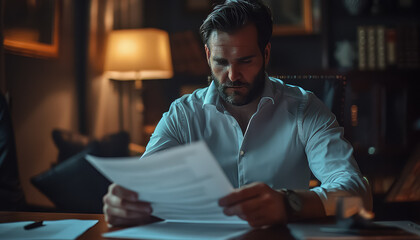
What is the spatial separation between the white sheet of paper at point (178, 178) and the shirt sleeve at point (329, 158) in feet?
0.91

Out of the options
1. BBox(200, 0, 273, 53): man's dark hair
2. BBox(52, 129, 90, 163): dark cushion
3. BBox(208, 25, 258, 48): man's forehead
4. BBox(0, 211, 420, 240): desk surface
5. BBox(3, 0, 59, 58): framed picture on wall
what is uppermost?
Answer: BBox(3, 0, 59, 58): framed picture on wall

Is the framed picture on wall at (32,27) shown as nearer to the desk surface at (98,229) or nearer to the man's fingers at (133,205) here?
the desk surface at (98,229)

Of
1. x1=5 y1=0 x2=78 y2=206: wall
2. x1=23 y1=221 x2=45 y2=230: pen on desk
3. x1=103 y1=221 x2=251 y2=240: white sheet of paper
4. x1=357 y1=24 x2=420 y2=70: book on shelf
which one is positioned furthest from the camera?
x1=357 y1=24 x2=420 y2=70: book on shelf

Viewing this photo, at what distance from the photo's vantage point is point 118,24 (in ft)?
13.9

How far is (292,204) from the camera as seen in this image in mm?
955

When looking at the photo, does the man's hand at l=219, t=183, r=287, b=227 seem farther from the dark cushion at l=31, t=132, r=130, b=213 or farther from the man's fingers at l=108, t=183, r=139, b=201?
the dark cushion at l=31, t=132, r=130, b=213

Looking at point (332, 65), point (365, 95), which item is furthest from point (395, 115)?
point (332, 65)

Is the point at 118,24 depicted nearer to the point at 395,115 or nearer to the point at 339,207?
the point at 395,115

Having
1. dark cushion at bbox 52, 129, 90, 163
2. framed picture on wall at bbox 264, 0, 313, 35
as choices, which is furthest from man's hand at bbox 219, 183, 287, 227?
framed picture on wall at bbox 264, 0, 313, 35

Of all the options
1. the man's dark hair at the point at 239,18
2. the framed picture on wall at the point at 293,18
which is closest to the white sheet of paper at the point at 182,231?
the man's dark hair at the point at 239,18

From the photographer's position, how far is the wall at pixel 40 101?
284 cm

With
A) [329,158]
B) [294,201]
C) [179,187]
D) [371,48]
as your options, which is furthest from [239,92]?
[371,48]

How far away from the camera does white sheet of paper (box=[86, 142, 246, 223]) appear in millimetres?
766

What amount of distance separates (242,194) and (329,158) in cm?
47
